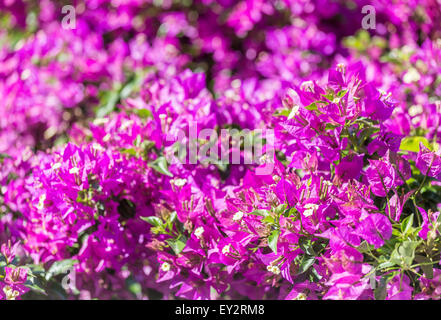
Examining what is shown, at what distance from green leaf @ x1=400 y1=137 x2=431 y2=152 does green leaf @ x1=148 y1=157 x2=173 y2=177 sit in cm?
54

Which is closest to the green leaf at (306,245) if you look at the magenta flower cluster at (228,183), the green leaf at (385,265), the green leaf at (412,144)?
the magenta flower cluster at (228,183)

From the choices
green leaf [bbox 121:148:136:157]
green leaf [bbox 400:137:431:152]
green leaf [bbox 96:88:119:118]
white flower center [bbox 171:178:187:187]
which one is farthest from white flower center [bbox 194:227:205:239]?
green leaf [bbox 96:88:119:118]

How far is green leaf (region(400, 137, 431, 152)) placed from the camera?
1.04 m

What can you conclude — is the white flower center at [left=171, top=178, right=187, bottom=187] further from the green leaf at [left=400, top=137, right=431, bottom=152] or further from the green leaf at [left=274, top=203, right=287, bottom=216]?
the green leaf at [left=400, top=137, right=431, bottom=152]

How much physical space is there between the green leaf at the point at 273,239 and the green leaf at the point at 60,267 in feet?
1.59

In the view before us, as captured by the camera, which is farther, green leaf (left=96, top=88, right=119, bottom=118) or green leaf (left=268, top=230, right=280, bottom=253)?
green leaf (left=96, top=88, right=119, bottom=118)

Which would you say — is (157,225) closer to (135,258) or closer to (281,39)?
(135,258)

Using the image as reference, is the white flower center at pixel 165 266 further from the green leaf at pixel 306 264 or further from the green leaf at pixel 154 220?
the green leaf at pixel 306 264

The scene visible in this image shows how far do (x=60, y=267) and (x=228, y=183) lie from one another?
1.44 ft

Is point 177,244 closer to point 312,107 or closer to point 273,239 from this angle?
point 273,239

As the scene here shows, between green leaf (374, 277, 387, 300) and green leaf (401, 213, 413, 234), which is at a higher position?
green leaf (401, 213, 413, 234)

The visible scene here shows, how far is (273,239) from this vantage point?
2.69 ft
